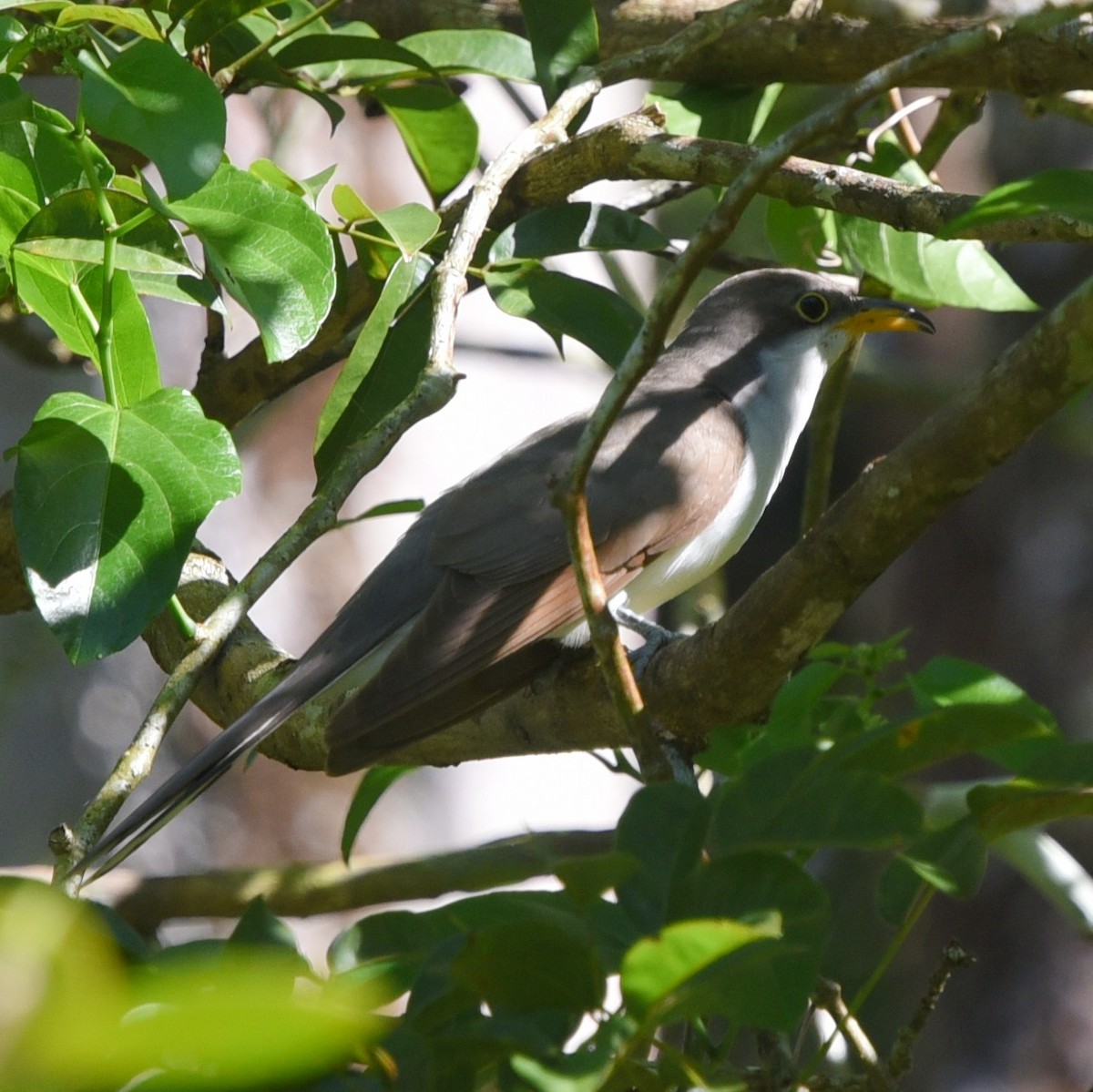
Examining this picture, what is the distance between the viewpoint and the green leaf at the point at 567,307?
3.21 meters

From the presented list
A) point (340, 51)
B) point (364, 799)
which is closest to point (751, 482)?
point (364, 799)

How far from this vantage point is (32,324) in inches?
168

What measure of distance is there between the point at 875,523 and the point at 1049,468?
190 inches

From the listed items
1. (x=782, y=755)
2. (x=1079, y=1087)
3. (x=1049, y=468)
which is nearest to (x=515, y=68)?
(x=782, y=755)

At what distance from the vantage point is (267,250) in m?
2.53

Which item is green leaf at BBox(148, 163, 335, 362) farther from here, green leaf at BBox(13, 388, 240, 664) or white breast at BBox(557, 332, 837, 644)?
white breast at BBox(557, 332, 837, 644)

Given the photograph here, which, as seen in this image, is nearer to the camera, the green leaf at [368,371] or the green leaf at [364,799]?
the green leaf at [368,371]

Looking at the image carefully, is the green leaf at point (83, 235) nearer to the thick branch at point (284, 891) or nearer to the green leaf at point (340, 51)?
the green leaf at point (340, 51)

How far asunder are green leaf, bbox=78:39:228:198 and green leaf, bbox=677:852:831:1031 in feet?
4.44

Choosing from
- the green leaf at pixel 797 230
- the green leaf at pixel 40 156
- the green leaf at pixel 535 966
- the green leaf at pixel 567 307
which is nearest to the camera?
the green leaf at pixel 535 966

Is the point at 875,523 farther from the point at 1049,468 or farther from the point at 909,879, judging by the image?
the point at 1049,468

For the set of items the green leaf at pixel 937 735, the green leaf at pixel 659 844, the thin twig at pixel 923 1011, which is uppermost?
the green leaf at pixel 937 735

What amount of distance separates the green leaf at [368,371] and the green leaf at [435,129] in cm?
68

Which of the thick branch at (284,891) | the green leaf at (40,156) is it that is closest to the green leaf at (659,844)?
the green leaf at (40,156)
